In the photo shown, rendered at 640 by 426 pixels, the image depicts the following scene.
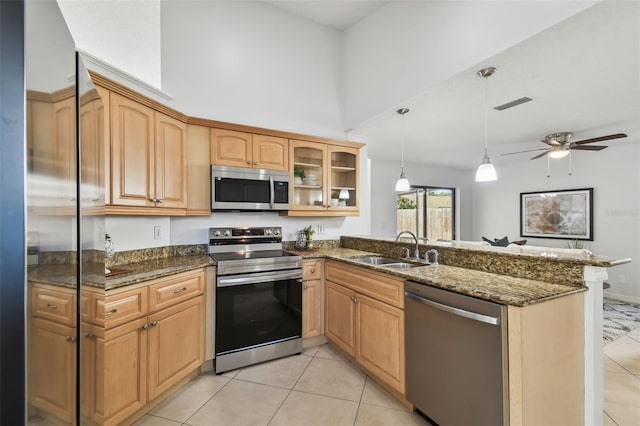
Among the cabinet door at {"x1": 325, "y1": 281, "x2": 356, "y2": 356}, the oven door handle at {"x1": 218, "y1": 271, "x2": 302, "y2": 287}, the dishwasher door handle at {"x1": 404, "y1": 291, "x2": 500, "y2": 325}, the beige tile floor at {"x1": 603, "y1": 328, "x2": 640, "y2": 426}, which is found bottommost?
the beige tile floor at {"x1": 603, "y1": 328, "x2": 640, "y2": 426}

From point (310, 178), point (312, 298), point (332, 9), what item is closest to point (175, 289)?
point (312, 298)

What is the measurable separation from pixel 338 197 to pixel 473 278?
1.91 metres

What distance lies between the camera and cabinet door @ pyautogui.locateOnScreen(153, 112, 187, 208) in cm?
224

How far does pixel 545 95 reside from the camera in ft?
8.99

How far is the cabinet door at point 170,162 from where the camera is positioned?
2.24 metres

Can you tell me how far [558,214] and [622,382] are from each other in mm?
4071

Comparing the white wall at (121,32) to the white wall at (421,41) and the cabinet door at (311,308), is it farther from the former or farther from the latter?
the cabinet door at (311,308)

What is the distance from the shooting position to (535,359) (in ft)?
4.42

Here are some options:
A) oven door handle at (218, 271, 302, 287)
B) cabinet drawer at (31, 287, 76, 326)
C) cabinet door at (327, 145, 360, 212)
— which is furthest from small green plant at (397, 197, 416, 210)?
cabinet drawer at (31, 287, 76, 326)

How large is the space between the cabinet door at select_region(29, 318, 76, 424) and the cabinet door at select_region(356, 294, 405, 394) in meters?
1.73

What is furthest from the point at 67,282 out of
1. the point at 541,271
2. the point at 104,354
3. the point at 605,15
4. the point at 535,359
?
the point at 605,15

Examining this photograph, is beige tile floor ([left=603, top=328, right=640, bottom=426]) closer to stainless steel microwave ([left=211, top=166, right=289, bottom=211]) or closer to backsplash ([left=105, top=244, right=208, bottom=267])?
stainless steel microwave ([left=211, top=166, right=289, bottom=211])

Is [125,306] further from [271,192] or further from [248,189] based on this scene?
[271,192]

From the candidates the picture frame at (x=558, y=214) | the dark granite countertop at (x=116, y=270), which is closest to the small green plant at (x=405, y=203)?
the picture frame at (x=558, y=214)
